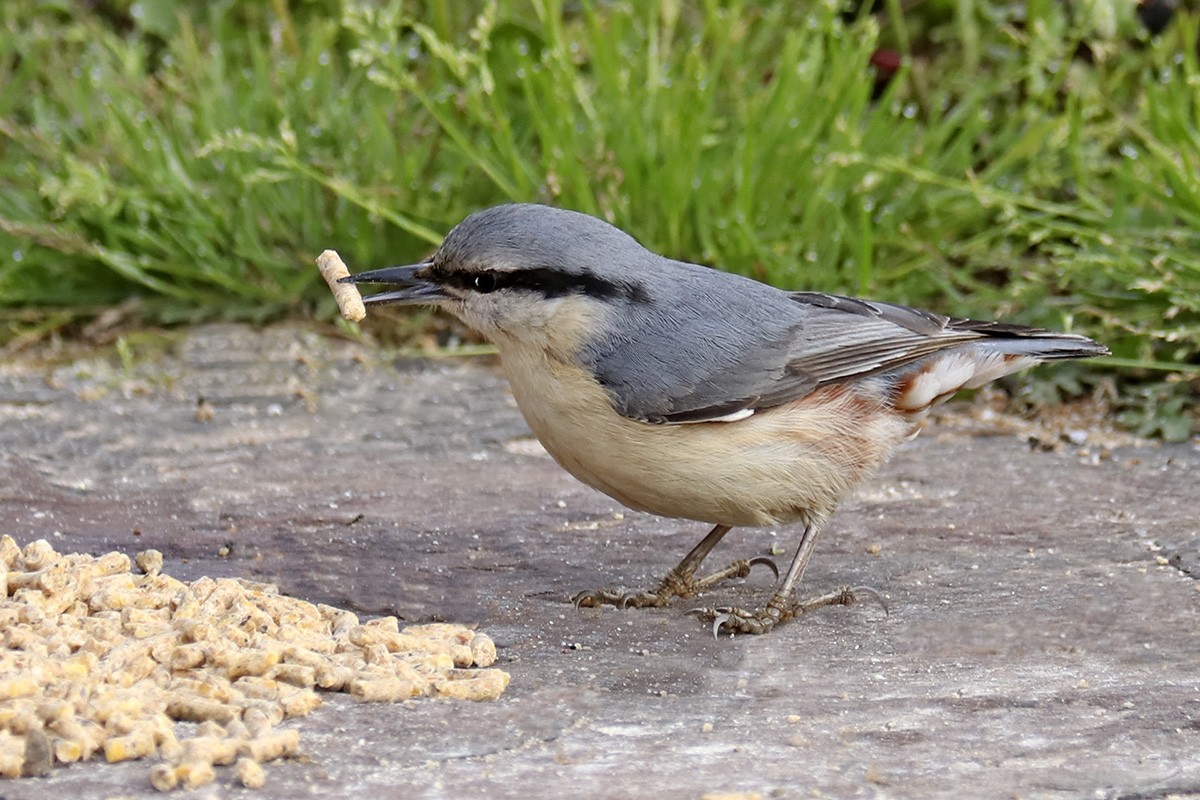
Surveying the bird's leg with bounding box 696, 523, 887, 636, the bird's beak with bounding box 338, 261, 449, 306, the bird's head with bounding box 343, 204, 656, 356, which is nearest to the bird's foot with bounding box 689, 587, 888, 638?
the bird's leg with bounding box 696, 523, 887, 636

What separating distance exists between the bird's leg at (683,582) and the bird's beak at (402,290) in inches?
37.7

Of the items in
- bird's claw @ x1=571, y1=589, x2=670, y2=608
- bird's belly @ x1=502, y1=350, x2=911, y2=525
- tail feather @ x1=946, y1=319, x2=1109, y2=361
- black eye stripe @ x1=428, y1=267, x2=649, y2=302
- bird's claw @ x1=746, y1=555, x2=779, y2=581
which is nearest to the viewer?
bird's belly @ x1=502, y1=350, x2=911, y2=525

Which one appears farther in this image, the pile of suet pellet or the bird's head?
the bird's head

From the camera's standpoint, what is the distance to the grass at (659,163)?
610 cm

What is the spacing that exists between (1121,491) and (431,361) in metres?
2.87

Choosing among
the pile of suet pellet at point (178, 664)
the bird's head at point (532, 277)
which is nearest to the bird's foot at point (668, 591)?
the pile of suet pellet at point (178, 664)

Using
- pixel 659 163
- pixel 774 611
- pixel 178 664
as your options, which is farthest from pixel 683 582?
pixel 659 163

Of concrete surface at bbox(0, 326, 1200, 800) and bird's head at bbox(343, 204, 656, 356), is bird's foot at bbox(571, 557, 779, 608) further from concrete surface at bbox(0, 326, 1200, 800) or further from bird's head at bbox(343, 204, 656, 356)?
bird's head at bbox(343, 204, 656, 356)

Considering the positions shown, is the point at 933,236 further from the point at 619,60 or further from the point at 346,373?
the point at 346,373

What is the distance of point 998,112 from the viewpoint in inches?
298

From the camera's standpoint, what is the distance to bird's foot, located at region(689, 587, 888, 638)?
13.6 feet

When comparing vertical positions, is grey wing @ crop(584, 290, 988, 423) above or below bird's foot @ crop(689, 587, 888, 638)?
above

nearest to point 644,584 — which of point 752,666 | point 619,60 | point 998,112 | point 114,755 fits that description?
point 752,666

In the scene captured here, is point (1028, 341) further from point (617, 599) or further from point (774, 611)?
point (617, 599)
